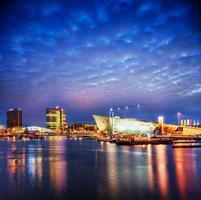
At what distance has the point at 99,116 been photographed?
106688mm

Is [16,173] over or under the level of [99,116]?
under

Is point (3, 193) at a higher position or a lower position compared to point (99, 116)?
lower

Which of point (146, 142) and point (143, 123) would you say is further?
point (143, 123)

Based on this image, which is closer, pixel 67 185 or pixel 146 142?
pixel 67 185

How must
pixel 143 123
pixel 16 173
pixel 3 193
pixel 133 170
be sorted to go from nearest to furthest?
pixel 3 193 → pixel 16 173 → pixel 133 170 → pixel 143 123

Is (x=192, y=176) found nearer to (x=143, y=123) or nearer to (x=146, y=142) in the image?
(x=146, y=142)

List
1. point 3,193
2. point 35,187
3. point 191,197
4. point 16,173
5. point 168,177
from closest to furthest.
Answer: point 191,197
point 3,193
point 35,187
point 168,177
point 16,173

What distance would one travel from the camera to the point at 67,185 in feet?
56.3

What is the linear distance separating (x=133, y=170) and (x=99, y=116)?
83596 millimetres

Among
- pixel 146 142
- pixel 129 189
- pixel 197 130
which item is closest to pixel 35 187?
pixel 129 189

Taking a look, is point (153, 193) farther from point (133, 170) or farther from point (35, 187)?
point (133, 170)

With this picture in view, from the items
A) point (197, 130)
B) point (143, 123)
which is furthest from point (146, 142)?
point (197, 130)

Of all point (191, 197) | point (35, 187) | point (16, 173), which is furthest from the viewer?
point (16, 173)

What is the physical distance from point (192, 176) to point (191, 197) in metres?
5.95
